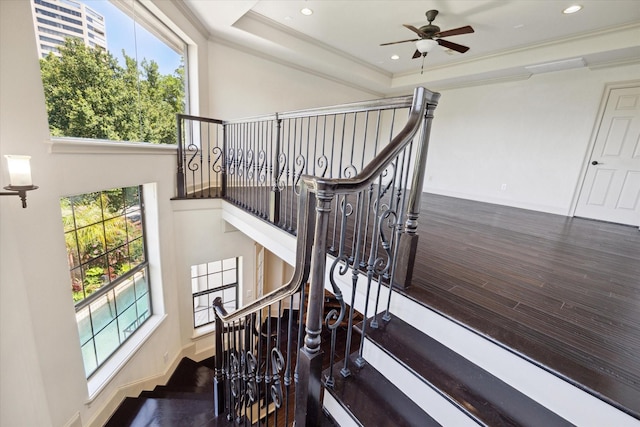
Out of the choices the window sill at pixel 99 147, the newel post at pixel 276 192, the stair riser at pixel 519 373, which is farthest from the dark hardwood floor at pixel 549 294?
the window sill at pixel 99 147

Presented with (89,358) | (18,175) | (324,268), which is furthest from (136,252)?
(324,268)

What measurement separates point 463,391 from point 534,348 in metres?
0.34

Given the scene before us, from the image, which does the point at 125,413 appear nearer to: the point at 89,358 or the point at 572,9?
the point at 89,358

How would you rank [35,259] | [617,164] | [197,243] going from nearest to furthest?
[35,259] → [617,164] → [197,243]

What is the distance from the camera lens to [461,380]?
43.9 inches

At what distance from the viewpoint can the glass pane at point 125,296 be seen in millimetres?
3010

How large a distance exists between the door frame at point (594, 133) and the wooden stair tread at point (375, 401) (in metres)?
4.81

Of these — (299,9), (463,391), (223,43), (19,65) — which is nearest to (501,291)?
(463,391)

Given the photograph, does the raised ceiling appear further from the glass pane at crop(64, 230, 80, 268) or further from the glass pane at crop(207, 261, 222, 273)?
the glass pane at crop(207, 261, 222, 273)

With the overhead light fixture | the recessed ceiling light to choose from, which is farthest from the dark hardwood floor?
the recessed ceiling light

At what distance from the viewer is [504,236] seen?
Answer: 9.23 feet

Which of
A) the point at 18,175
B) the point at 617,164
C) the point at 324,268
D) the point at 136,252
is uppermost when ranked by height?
the point at 617,164

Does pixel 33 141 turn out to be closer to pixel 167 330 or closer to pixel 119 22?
pixel 119 22

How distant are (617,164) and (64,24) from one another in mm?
6700
